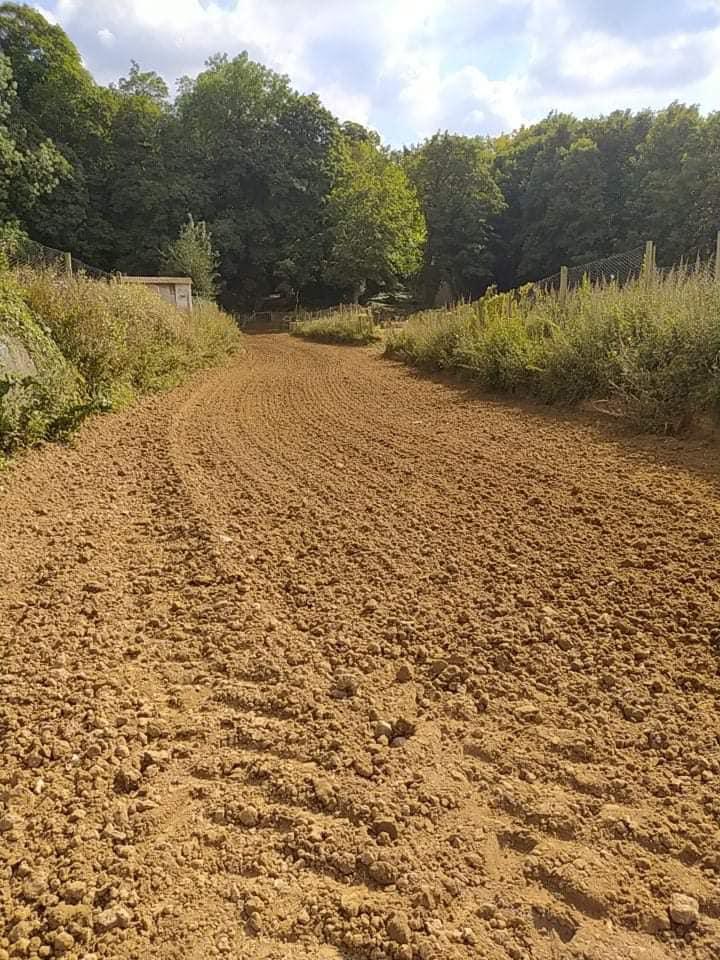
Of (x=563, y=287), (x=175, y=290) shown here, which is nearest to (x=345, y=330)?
(x=175, y=290)

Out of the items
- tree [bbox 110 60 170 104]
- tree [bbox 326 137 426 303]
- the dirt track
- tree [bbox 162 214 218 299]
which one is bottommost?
the dirt track

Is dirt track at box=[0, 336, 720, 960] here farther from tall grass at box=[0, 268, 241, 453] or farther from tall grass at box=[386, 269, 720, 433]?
tall grass at box=[0, 268, 241, 453]

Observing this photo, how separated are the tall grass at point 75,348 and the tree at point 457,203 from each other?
31879 mm

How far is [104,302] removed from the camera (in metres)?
8.46

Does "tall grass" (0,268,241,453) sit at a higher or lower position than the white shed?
lower

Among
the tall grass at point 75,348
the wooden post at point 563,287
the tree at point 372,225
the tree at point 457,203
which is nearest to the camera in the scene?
the tall grass at point 75,348

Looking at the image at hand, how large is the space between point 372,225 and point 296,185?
762cm

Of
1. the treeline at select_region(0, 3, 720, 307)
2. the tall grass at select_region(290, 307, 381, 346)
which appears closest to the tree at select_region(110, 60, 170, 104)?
the treeline at select_region(0, 3, 720, 307)

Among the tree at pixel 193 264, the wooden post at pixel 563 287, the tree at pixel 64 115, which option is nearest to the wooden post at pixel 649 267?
the wooden post at pixel 563 287

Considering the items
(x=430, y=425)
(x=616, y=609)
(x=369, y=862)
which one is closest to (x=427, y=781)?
(x=369, y=862)

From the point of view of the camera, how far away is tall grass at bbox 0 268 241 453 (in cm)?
580

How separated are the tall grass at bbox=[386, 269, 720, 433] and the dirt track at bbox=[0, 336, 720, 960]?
1.25 m

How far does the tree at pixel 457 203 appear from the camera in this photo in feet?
128

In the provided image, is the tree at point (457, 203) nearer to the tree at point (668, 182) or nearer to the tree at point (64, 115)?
the tree at point (668, 182)
